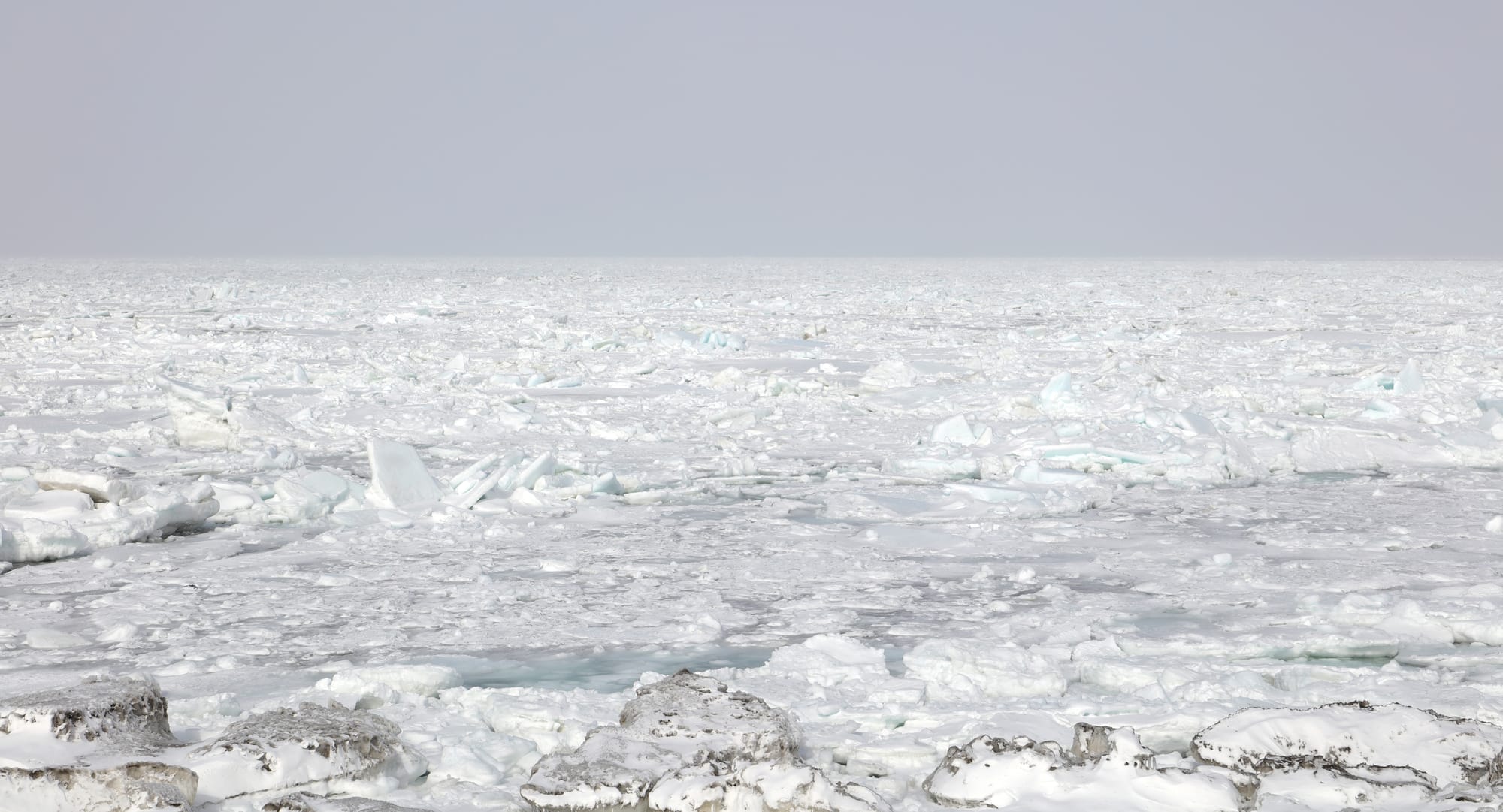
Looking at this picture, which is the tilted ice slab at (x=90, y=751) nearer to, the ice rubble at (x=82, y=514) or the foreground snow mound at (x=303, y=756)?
the foreground snow mound at (x=303, y=756)

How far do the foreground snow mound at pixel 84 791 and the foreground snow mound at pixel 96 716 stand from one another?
181 millimetres

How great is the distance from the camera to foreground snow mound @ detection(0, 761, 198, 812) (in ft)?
8.52

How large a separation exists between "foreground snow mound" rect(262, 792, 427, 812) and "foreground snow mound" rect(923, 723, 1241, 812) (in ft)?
3.72

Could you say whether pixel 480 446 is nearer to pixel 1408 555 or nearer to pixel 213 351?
pixel 1408 555

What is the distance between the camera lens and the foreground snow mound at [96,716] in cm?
285

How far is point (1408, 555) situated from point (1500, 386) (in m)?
6.21

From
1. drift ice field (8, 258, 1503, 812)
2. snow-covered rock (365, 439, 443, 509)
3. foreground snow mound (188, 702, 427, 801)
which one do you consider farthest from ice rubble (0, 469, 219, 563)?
foreground snow mound (188, 702, 427, 801)

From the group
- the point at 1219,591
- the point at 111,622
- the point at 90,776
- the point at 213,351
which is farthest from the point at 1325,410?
the point at 213,351

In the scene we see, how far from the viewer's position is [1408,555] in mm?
5125

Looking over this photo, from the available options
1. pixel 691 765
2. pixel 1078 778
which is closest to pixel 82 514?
pixel 691 765

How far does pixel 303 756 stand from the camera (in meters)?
2.85

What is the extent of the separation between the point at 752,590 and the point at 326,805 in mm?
2180

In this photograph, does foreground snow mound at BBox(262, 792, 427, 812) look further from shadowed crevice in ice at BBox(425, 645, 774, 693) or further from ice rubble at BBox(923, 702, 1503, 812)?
ice rubble at BBox(923, 702, 1503, 812)

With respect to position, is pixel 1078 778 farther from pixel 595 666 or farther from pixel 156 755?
pixel 156 755
